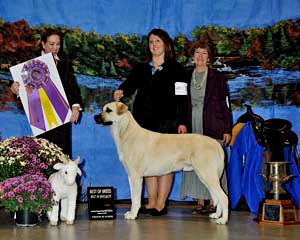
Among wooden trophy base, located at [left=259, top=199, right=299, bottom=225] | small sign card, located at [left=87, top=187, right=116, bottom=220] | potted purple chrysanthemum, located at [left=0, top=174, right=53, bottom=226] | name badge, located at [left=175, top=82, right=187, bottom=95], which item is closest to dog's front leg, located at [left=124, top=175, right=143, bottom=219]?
small sign card, located at [left=87, top=187, right=116, bottom=220]

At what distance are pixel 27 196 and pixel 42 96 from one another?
3.22 ft

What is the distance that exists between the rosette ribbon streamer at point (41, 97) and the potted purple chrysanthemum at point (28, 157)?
270 millimetres

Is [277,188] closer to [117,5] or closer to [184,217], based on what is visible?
[184,217]

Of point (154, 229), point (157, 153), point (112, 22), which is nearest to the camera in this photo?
point (154, 229)

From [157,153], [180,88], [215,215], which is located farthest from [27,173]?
[215,215]

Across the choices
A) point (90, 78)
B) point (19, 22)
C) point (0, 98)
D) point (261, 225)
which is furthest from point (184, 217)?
point (19, 22)

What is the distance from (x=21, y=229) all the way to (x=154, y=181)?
116 centimetres

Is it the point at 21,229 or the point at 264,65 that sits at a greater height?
the point at 264,65

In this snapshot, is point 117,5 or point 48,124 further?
point 117,5

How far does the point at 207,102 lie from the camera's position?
4.20 meters

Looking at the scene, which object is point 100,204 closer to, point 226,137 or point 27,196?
point 27,196

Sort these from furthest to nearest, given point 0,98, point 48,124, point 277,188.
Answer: point 0,98, point 48,124, point 277,188

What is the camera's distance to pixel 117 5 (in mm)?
5023

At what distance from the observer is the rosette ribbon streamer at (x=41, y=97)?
4168 millimetres
